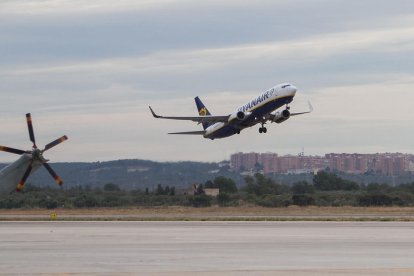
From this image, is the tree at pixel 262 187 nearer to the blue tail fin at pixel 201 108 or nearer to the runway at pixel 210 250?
the blue tail fin at pixel 201 108

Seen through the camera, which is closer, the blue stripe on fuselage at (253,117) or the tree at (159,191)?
the blue stripe on fuselage at (253,117)

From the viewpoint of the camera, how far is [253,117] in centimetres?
8369

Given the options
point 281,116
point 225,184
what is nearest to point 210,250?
point 281,116

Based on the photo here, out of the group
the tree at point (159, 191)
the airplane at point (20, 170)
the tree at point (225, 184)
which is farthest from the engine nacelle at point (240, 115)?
the tree at point (225, 184)

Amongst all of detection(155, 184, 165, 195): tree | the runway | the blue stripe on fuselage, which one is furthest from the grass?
detection(155, 184, 165, 195): tree

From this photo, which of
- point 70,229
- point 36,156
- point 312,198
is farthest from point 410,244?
point 312,198

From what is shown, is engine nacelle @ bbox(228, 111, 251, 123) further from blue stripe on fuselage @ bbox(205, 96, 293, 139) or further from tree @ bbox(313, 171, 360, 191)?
tree @ bbox(313, 171, 360, 191)

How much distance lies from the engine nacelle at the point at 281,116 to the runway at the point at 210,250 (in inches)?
1091

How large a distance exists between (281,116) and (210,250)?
46.6 metres

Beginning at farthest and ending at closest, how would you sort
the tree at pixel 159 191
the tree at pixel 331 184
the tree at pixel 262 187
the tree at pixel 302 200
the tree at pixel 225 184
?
the tree at pixel 331 184 < the tree at pixel 225 184 < the tree at pixel 262 187 < the tree at pixel 159 191 < the tree at pixel 302 200

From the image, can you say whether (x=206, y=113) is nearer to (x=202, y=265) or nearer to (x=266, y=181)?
(x=266, y=181)

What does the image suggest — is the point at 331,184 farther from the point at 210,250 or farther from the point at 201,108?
the point at 210,250

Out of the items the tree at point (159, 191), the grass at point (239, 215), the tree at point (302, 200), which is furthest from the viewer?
the tree at point (159, 191)

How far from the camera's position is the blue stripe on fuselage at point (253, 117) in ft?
266
